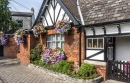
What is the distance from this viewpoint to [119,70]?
9.29 metres

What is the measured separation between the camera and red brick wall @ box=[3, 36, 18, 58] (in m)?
20.5

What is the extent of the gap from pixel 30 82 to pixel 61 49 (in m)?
3.89

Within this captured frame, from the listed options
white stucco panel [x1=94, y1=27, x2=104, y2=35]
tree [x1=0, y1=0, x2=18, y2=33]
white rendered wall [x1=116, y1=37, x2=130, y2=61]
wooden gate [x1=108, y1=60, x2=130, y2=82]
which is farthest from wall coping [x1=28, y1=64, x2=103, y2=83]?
tree [x1=0, y1=0, x2=18, y2=33]

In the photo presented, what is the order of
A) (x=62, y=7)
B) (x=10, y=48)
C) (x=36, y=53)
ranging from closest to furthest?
(x=62, y=7), (x=36, y=53), (x=10, y=48)

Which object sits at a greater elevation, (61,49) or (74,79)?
(61,49)

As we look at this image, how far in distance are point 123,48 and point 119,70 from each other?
191 centimetres

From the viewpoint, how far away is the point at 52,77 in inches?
446

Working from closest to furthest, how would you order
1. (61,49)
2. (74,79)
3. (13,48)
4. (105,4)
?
1. (74,79)
2. (105,4)
3. (61,49)
4. (13,48)

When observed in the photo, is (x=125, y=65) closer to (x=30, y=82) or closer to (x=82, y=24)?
(x=82, y=24)

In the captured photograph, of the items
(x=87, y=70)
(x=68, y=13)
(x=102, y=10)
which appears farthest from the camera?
(x=68, y=13)

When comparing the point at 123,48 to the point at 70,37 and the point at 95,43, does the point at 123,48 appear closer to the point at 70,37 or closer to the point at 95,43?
the point at 95,43

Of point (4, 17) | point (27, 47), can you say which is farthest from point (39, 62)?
point (4, 17)

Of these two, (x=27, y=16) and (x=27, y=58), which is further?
(x=27, y=16)

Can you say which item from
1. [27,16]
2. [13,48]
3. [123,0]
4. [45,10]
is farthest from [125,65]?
[27,16]
